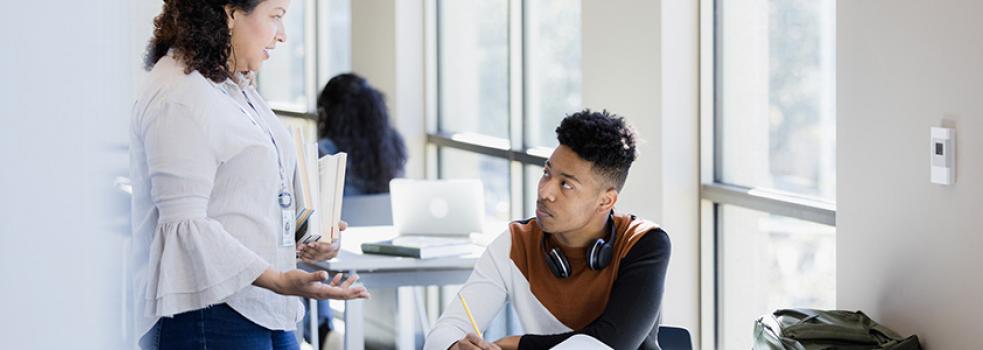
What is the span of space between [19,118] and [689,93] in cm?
329

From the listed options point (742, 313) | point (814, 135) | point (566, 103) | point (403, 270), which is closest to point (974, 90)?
point (814, 135)

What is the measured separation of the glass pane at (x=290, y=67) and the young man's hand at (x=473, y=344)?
583cm

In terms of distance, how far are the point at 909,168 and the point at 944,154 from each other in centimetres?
14

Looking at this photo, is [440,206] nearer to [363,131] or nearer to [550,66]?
[550,66]

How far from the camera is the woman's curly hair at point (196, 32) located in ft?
5.70

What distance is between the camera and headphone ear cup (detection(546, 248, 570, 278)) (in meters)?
2.19

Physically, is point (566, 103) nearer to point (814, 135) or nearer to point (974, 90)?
point (814, 135)

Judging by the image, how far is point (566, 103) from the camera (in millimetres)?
4504

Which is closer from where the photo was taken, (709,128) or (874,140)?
(874,140)

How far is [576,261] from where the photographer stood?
223 centimetres

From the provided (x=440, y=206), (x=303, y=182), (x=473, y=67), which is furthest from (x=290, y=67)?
(x=303, y=182)

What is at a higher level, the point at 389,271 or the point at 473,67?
the point at 473,67

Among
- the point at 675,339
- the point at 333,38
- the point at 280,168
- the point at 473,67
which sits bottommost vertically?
the point at 675,339

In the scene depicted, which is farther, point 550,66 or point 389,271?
point 550,66
